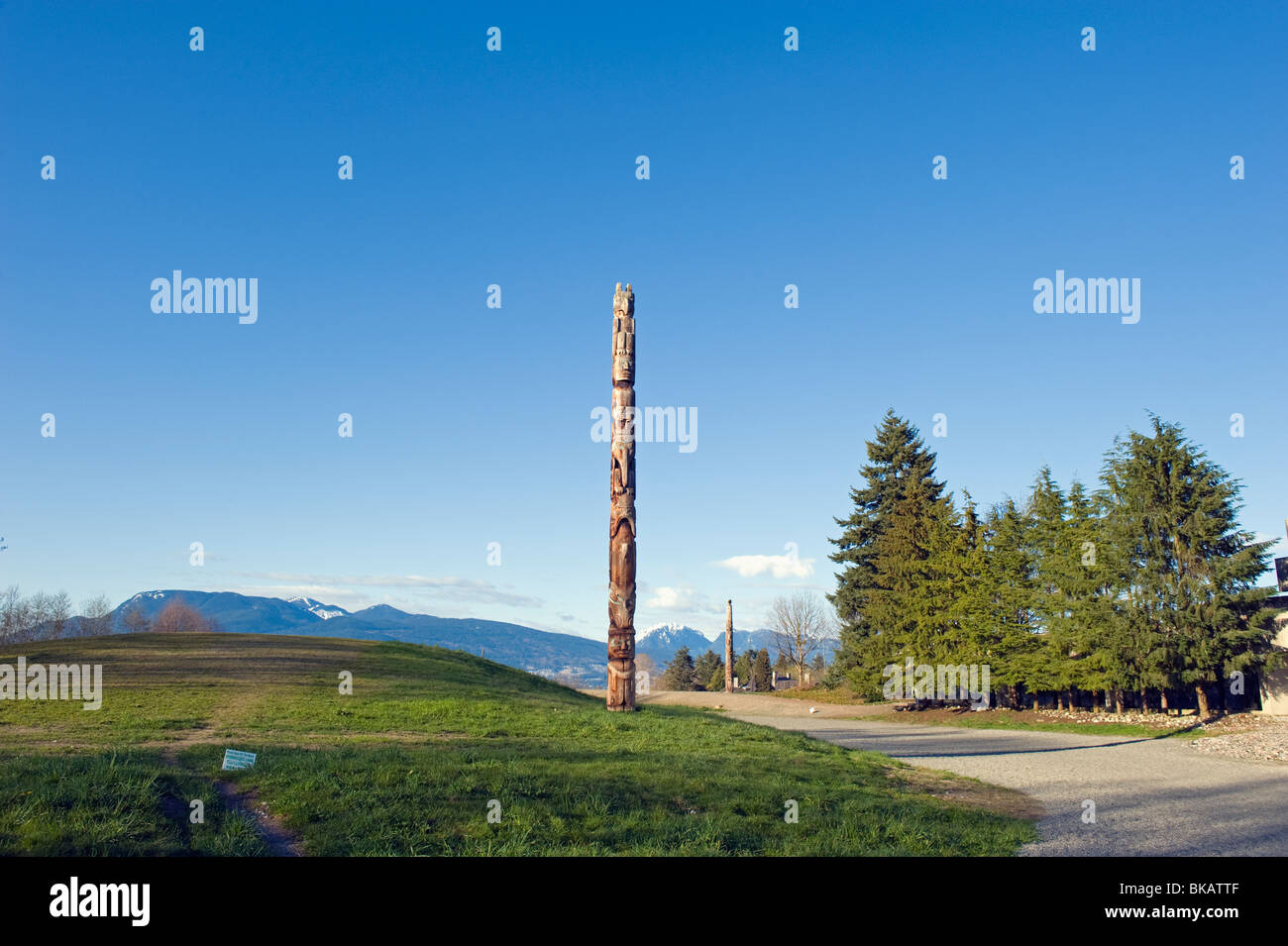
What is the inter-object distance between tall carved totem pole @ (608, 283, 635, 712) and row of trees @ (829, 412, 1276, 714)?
63.8 feet

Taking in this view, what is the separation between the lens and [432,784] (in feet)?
33.1

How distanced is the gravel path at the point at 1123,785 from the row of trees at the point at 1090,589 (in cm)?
435

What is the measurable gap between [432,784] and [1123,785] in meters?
14.5

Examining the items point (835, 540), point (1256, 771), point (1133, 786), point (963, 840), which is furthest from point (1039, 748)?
point (835, 540)

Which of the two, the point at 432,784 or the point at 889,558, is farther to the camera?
the point at 889,558

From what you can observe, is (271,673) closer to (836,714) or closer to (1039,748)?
(1039,748)

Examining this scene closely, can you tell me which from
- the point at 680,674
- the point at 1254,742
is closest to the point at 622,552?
the point at 1254,742

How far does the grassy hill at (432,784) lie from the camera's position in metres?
7.97

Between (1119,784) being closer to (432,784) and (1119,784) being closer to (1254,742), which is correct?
(1254,742)

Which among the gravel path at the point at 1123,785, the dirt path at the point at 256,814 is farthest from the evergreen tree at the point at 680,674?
the dirt path at the point at 256,814

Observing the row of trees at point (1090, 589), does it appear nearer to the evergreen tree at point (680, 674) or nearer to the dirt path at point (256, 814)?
the dirt path at point (256, 814)
